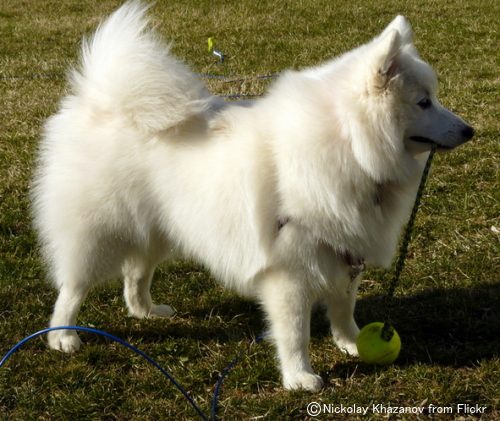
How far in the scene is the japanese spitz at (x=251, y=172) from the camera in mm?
2512

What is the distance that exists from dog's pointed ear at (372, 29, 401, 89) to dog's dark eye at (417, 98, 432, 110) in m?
0.16

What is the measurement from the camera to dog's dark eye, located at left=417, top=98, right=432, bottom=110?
250 centimetres

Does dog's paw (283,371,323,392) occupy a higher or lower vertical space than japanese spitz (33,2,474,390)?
lower

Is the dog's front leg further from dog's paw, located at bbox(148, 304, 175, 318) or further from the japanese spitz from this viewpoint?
dog's paw, located at bbox(148, 304, 175, 318)

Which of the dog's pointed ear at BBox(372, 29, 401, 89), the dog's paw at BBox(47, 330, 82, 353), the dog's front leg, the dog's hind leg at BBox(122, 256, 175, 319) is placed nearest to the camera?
the dog's pointed ear at BBox(372, 29, 401, 89)

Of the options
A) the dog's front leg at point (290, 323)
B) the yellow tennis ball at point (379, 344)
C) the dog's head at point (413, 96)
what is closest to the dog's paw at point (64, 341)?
the dog's front leg at point (290, 323)

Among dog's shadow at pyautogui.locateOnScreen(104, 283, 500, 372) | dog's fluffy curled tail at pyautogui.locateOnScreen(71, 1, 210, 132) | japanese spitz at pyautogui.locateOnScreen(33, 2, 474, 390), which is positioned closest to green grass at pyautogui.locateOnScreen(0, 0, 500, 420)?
dog's shadow at pyautogui.locateOnScreen(104, 283, 500, 372)

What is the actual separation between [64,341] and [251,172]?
1.33 meters

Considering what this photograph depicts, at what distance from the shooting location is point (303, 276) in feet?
8.76

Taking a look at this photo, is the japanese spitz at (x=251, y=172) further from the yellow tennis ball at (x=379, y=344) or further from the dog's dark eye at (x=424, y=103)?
the yellow tennis ball at (x=379, y=344)

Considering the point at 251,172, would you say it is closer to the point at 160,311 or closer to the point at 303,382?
the point at 303,382

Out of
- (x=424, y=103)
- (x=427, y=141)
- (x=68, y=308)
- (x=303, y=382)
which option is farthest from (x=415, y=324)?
(x=68, y=308)

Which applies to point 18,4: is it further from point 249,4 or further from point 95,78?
point 95,78

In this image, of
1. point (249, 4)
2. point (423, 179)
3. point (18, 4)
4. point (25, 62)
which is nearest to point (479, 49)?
point (249, 4)
